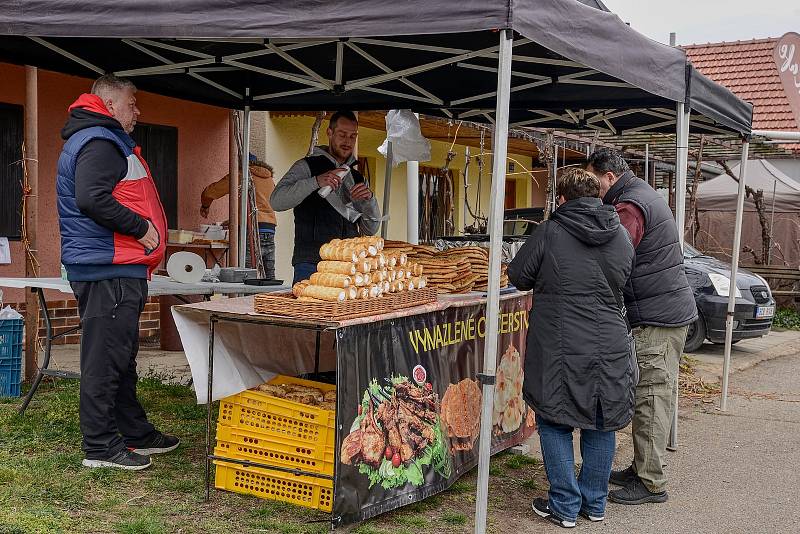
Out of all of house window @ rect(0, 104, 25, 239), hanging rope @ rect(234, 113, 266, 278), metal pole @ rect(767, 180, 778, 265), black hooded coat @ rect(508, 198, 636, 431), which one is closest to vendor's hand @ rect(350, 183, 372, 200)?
black hooded coat @ rect(508, 198, 636, 431)

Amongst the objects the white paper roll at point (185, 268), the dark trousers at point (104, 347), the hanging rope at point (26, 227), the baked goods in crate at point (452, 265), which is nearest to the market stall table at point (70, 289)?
the white paper roll at point (185, 268)

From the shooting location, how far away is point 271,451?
14.4 ft

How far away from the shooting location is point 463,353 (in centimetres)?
504

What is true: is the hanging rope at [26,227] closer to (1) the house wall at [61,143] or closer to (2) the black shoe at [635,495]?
(1) the house wall at [61,143]

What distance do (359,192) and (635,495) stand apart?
2699mm

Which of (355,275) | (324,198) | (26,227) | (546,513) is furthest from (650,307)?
(26,227)

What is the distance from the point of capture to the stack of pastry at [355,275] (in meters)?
4.21

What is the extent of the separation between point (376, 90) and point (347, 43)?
4.40 ft

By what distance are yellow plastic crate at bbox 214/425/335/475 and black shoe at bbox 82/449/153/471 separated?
0.60 metres

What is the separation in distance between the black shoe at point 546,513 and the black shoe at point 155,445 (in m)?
2.24

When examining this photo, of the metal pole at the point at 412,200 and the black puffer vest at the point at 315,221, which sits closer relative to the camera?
the black puffer vest at the point at 315,221

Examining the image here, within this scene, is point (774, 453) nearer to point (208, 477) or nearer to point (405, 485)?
point (405, 485)

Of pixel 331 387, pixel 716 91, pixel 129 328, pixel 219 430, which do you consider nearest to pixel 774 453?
pixel 716 91

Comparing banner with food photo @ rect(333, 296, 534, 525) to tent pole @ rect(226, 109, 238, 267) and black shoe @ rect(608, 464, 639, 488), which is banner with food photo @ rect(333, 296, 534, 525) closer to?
black shoe @ rect(608, 464, 639, 488)
